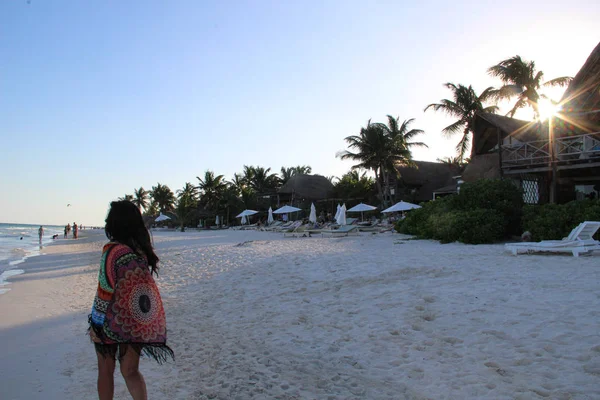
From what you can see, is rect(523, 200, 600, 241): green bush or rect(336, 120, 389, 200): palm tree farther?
rect(336, 120, 389, 200): palm tree

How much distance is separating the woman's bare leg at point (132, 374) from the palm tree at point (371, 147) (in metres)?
27.9

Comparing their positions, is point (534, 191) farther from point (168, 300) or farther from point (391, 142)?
point (168, 300)

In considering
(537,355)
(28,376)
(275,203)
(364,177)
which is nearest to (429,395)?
(537,355)

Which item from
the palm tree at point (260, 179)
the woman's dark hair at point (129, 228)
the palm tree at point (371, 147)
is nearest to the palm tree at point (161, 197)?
the palm tree at point (260, 179)

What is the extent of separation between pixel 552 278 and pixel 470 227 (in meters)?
6.15

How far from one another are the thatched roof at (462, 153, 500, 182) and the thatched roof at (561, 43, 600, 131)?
Answer: 13.2ft

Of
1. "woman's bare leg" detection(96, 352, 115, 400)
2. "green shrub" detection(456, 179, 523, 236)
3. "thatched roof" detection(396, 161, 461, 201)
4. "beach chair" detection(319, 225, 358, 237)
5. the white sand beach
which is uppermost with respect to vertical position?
"thatched roof" detection(396, 161, 461, 201)

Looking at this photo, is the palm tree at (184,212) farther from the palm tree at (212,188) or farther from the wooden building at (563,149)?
the wooden building at (563,149)

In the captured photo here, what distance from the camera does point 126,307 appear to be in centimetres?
216

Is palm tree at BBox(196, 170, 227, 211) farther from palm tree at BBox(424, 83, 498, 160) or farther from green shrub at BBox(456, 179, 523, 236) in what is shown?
green shrub at BBox(456, 179, 523, 236)

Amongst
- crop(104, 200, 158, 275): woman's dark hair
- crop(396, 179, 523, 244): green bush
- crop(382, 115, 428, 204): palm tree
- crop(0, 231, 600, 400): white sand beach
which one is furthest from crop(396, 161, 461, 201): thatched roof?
crop(104, 200, 158, 275): woman's dark hair

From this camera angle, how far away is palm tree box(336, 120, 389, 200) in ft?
95.2

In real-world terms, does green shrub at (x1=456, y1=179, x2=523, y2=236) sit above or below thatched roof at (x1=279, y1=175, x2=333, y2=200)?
below

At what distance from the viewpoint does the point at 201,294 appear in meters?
6.41
